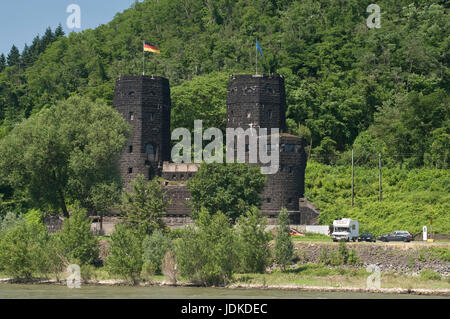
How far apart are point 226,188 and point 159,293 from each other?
21.4m

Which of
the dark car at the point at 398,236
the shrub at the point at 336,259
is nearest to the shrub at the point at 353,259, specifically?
the shrub at the point at 336,259

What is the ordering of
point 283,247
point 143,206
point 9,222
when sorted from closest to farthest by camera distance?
point 283,247 → point 143,206 → point 9,222

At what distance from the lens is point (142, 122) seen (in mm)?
83938

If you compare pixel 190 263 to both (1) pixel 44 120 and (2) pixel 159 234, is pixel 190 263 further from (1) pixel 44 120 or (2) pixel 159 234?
(1) pixel 44 120

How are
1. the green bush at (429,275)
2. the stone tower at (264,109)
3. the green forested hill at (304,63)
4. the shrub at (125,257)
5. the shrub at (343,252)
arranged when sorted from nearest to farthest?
the green bush at (429,275) < the shrub at (125,257) < the shrub at (343,252) < the stone tower at (264,109) < the green forested hill at (304,63)

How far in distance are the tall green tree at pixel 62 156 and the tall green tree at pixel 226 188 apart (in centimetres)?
696

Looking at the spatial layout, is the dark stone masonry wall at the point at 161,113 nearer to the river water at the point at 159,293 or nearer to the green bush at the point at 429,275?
the green bush at the point at 429,275

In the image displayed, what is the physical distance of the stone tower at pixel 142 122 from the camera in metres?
83.7

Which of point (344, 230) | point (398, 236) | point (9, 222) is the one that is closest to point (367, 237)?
point (344, 230)

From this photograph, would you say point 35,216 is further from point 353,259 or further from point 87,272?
point 353,259

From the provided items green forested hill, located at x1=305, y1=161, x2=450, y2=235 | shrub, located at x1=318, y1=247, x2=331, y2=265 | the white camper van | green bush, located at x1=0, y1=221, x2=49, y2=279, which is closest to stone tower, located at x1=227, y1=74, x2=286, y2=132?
green forested hill, located at x1=305, y1=161, x2=450, y2=235

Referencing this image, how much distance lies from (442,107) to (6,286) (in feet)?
165

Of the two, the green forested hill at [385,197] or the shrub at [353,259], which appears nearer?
the shrub at [353,259]

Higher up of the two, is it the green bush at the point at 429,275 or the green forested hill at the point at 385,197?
the green forested hill at the point at 385,197
